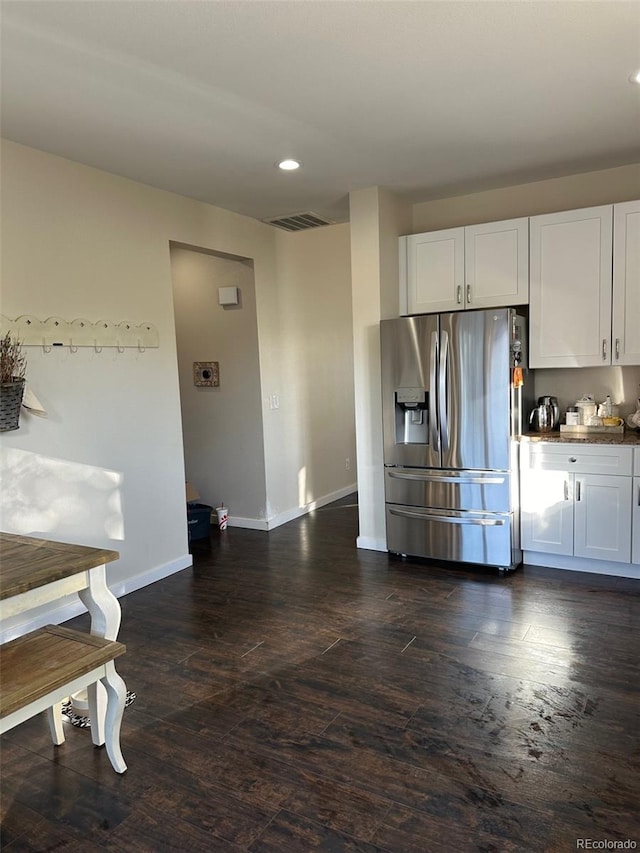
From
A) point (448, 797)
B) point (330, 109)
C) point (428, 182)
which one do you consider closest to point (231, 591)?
point (448, 797)

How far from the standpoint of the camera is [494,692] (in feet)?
8.23

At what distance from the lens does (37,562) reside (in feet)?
6.56

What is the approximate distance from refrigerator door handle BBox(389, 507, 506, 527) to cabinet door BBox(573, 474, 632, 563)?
19.3 inches

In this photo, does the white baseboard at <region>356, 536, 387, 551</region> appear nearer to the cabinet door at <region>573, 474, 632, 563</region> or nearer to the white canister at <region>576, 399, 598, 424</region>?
the cabinet door at <region>573, 474, 632, 563</region>

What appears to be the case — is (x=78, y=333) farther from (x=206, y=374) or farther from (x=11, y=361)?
(x=206, y=374)

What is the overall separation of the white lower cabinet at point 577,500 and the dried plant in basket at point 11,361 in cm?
306

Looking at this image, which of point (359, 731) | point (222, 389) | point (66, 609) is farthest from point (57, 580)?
point (222, 389)

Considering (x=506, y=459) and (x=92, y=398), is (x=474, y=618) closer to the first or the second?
(x=506, y=459)

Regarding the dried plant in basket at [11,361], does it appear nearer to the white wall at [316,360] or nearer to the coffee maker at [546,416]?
the white wall at [316,360]

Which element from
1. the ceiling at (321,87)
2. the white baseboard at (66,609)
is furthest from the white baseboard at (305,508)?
the ceiling at (321,87)

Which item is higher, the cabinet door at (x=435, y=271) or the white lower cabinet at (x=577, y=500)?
the cabinet door at (x=435, y=271)

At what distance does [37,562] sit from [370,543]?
2892 mm

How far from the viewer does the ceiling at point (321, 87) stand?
6.96ft

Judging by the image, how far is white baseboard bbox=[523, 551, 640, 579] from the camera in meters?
3.76
